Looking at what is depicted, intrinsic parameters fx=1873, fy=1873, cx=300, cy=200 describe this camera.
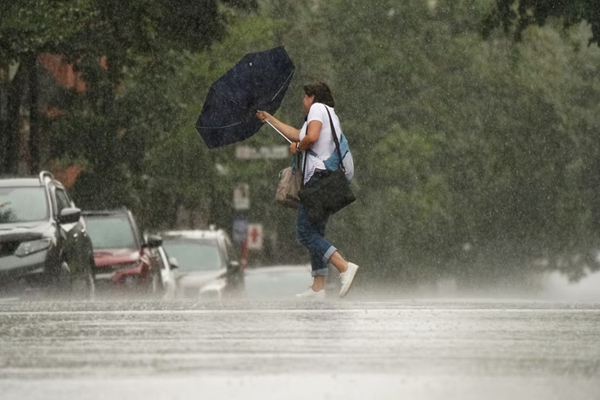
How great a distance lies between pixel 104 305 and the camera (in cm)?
1365

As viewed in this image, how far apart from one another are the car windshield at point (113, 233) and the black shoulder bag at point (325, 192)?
9589 mm

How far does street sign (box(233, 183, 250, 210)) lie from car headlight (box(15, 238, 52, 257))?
27075 millimetres

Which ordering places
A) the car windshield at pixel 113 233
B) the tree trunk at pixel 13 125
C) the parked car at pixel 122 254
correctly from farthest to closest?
1. the tree trunk at pixel 13 125
2. the car windshield at pixel 113 233
3. the parked car at pixel 122 254

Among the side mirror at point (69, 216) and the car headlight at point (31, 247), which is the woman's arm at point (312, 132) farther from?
the side mirror at point (69, 216)

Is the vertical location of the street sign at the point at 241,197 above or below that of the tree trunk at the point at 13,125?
below

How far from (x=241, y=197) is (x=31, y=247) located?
2935cm

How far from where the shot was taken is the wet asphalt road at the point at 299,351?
302 inches

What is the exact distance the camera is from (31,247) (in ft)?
59.0

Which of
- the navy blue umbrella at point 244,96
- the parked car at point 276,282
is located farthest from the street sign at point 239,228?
the navy blue umbrella at point 244,96

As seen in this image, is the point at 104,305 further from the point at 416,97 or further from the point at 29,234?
the point at 416,97

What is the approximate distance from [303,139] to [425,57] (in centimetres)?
3292

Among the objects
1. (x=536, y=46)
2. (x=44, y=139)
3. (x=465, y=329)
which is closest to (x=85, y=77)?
(x=44, y=139)

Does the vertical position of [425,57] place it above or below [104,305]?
above

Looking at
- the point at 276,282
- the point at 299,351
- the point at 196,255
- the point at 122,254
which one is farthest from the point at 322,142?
the point at 276,282
